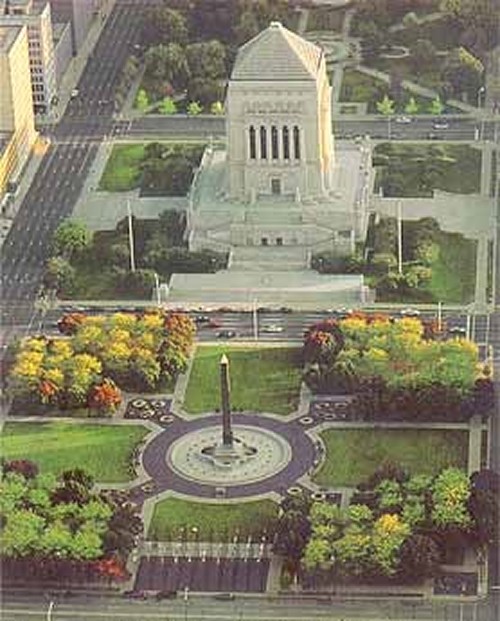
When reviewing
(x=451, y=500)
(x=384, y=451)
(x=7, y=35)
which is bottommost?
(x=384, y=451)

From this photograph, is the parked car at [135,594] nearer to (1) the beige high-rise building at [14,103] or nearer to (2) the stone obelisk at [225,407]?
(2) the stone obelisk at [225,407]

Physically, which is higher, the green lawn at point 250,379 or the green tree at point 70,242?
the green tree at point 70,242

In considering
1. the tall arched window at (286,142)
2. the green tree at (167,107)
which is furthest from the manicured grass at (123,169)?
the tall arched window at (286,142)

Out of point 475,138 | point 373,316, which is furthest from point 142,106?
point 373,316

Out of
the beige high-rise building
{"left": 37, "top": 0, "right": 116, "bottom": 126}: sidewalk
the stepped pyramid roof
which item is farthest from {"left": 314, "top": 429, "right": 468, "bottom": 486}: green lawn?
{"left": 37, "top": 0, "right": 116, "bottom": 126}: sidewalk

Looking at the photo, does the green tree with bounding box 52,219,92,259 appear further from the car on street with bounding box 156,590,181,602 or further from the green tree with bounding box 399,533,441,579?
the green tree with bounding box 399,533,441,579

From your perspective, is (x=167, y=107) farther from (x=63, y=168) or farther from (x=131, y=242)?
(x=131, y=242)

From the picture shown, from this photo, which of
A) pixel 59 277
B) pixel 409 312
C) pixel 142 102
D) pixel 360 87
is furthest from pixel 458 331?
pixel 142 102
